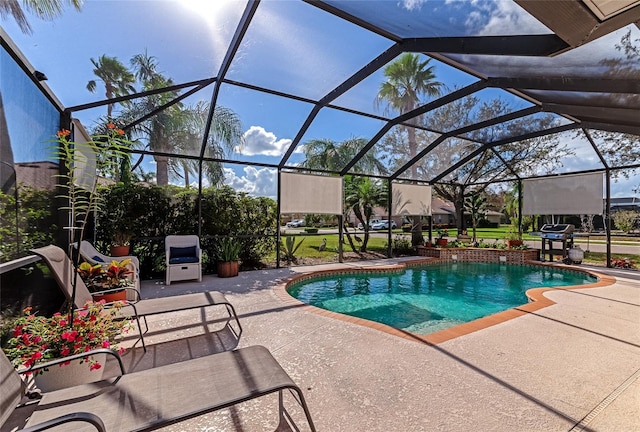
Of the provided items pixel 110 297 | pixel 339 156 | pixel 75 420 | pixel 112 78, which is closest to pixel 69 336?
pixel 75 420

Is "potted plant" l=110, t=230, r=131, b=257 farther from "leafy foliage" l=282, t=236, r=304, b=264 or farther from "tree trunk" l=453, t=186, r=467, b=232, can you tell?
"tree trunk" l=453, t=186, r=467, b=232

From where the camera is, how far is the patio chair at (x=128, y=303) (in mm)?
2895

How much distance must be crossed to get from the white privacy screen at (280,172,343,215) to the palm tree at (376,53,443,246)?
3407 mm

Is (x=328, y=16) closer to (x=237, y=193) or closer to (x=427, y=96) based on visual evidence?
(x=427, y=96)

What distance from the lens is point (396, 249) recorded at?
12.6 metres

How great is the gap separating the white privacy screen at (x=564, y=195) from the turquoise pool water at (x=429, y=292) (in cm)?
244

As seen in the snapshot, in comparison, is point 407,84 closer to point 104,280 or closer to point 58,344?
point 104,280

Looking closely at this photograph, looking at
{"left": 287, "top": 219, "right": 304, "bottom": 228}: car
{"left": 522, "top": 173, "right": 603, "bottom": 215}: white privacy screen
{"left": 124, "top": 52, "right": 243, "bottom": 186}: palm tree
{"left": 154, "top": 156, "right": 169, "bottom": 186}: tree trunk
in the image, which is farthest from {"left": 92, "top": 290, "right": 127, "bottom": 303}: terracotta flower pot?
{"left": 522, "top": 173, "right": 603, "bottom": 215}: white privacy screen

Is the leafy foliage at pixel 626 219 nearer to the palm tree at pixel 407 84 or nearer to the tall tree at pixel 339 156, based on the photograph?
the tall tree at pixel 339 156

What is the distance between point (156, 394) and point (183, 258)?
223 inches

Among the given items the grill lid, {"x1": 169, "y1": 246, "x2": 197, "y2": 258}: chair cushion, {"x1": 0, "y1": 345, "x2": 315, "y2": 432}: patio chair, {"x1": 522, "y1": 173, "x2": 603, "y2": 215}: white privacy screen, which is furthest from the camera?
the grill lid

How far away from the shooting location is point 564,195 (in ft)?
34.2

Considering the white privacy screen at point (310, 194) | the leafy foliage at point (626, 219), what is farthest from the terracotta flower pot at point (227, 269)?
the leafy foliage at point (626, 219)

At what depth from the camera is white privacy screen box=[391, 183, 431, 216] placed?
1174 centimetres
